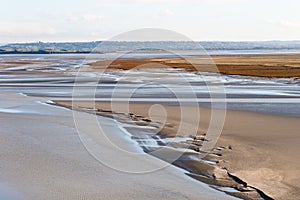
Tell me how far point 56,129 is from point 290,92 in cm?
1457

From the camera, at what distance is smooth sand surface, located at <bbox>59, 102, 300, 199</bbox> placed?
339 inches

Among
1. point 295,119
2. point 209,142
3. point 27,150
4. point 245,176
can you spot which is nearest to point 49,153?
point 27,150

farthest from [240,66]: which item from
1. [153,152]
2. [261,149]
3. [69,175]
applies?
[69,175]

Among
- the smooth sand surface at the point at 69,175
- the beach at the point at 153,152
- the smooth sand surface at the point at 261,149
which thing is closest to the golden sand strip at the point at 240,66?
the beach at the point at 153,152

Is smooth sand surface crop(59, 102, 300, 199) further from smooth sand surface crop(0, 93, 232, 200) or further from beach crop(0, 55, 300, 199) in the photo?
smooth sand surface crop(0, 93, 232, 200)

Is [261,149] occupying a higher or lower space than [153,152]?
higher

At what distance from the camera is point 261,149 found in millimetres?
11328

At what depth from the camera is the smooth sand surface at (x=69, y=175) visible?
8.16 m

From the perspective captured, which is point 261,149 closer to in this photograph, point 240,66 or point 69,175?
point 69,175

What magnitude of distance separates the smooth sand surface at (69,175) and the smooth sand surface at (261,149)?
A: 110cm

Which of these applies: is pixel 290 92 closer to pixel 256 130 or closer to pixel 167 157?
pixel 256 130

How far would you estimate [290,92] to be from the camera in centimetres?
2470

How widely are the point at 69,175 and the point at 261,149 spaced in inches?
188

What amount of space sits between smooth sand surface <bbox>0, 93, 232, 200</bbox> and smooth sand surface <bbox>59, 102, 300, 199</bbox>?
3.60 feet
